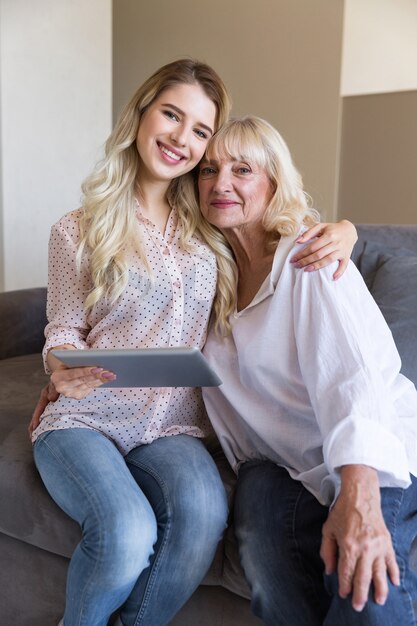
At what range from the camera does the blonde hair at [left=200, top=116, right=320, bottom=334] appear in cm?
153

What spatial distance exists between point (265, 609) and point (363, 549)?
10.3 inches

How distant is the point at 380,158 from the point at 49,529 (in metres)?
3.61

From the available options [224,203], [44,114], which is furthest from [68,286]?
[44,114]

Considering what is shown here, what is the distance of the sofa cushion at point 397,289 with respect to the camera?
1728 mm

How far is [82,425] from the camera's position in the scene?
56.7 inches

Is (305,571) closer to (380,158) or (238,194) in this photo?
(238,194)

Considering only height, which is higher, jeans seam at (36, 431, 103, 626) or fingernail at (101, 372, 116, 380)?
fingernail at (101, 372, 116, 380)

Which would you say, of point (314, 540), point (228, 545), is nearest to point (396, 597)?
point (314, 540)

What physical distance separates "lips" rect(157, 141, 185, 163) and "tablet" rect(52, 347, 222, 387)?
568mm

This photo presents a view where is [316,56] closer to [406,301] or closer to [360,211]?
A: [360,211]

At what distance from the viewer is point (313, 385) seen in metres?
1.27

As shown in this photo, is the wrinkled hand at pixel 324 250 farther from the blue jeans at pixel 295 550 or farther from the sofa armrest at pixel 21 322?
the sofa armrest at pixel 21 322

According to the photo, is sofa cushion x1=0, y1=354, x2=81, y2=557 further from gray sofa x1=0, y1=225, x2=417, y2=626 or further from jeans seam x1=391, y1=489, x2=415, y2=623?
jeans seam x1=391, y1=489, x2=415, y2=623

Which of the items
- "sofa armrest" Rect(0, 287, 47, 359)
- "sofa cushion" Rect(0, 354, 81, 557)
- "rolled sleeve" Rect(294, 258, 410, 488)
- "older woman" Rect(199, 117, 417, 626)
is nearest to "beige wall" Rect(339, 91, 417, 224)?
"sofa armrest" Rect(0, 287, 47, 359)
